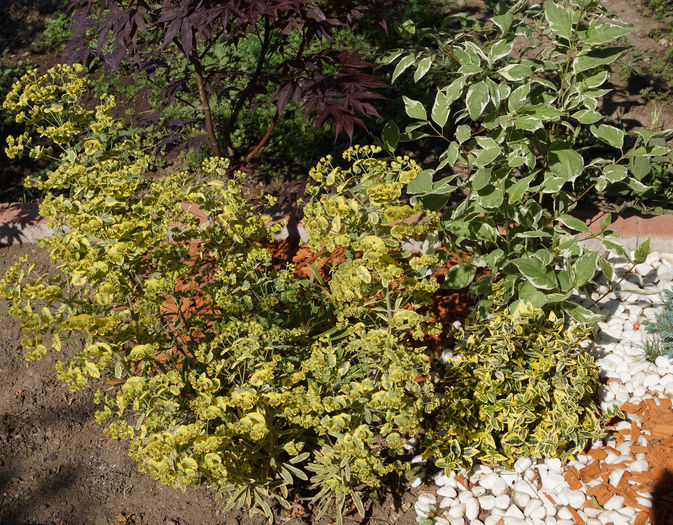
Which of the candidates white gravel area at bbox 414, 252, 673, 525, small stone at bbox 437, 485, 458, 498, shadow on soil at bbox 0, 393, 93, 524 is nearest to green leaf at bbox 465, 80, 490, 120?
white gravel area at bbox 414, 252, 673, 525

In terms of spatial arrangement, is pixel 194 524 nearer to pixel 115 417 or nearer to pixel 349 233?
pixel 115 417

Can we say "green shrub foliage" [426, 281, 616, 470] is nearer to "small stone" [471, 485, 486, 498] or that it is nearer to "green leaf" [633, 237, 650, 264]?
"small stone" [471, 485, 486, 498]

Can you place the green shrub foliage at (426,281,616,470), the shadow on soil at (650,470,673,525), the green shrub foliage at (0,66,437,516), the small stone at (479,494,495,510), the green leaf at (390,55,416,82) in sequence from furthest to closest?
1. the green leaf at (390,55,416,82)
2. the small stone at (479,494,495,510)
3. the green shrub foliage at (426,281,616,470)
4. the shadow on soil at (650,470,673,525)
5. the green shrub foliage at (0,66,437,516)

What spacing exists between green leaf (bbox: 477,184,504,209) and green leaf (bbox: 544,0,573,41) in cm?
70

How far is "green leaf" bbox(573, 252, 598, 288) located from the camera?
99.6 inches

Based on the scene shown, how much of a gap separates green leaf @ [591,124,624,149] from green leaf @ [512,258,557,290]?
0.69 metres

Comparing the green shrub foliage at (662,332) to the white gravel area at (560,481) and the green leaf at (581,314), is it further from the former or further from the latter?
the green leaf at (581,314)

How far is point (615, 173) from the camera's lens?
2824mm

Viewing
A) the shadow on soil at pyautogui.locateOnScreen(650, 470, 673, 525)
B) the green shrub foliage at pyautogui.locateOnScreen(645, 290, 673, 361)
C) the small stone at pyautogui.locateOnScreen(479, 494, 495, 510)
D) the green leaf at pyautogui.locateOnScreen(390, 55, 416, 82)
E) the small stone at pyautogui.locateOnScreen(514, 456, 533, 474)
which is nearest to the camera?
the shadow on soil at pyautogui.locateOnScreen(650, 470, 673, 525)

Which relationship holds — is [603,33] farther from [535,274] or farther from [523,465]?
[523,465]

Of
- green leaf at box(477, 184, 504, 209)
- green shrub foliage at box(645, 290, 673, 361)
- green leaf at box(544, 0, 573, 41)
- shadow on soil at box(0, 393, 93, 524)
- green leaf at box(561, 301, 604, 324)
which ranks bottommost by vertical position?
green shrub foliage at box(645, 290, 673, 361)

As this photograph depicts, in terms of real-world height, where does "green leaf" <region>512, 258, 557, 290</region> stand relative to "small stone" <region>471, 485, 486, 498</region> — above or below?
above

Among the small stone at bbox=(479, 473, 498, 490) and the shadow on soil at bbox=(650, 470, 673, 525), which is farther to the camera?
the small stone at bbox=(479, 473, 498, 490)

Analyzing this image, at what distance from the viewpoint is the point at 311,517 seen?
2.59 meters
